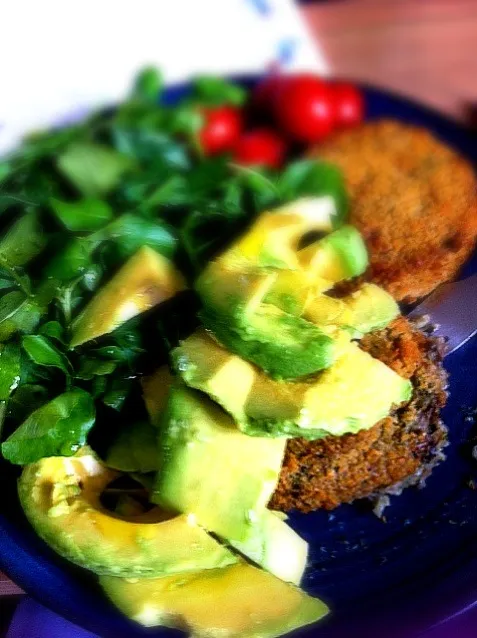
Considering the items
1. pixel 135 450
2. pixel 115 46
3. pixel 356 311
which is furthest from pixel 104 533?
pixel 115 46

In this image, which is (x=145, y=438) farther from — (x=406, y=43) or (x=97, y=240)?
(x=406, y=43)

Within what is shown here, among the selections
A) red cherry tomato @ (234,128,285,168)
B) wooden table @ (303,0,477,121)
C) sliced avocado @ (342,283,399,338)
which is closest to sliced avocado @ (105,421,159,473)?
sliced avocado @ (342,283,399,338)

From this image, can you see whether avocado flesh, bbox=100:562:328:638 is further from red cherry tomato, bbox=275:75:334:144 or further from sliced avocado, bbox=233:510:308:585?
red cherry tomato, bbox=275:75:334:144

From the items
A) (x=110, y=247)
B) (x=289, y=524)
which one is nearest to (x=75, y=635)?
(x=289, y=524)

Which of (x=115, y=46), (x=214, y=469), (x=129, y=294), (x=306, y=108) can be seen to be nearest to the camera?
(x=214, y=469)

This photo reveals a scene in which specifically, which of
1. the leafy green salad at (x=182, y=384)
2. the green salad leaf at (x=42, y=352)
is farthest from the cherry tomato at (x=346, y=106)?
the green salad leaf at (x=42, y=352)
